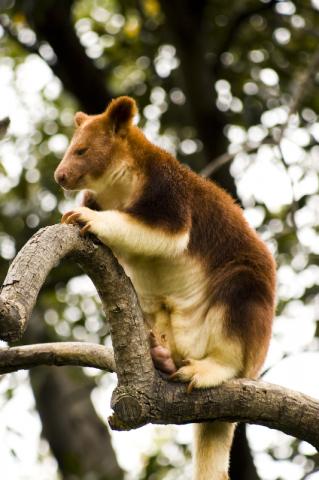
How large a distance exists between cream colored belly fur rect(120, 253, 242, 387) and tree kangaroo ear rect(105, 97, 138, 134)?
0.85m

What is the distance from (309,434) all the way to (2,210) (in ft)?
16.8

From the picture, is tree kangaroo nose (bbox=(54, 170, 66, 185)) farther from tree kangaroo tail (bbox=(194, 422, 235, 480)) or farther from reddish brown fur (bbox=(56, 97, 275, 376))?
tree kangaroo tail (bbox=(194, 422, 235, 480))

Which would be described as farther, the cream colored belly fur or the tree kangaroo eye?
the tree kangaroo eye

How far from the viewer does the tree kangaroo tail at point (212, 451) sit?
4438mm

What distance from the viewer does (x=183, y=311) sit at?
4.60 metres

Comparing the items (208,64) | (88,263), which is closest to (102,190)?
(88,263)

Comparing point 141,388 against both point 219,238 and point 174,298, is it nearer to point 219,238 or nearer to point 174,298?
point 174,298

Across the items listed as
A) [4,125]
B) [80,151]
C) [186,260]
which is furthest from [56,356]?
[4,125]

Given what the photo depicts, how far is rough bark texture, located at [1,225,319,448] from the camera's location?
135 inches

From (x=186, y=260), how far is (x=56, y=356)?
92 centimetres

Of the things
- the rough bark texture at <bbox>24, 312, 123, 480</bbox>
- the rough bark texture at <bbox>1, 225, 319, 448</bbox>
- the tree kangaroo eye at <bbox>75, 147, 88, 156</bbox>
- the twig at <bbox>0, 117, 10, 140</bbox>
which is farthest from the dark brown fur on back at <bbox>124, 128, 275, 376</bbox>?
the rough bark texture at <bbox>24, 312, 123, 480</bbox>

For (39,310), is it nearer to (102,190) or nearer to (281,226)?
(281,226)

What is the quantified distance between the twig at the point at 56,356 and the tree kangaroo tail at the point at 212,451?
2.28 ft

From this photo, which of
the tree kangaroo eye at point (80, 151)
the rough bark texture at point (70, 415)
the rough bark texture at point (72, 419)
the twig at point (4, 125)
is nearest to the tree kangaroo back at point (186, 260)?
the tree kangaroo eye at point (80, 151)
